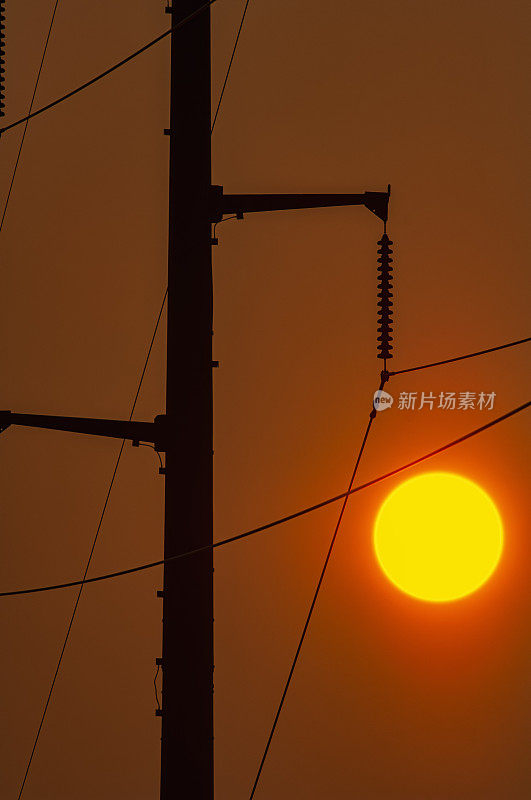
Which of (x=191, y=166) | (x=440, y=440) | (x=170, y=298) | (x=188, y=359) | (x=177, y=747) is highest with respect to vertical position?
(x=440, y=440)

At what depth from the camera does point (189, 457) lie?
3215mm

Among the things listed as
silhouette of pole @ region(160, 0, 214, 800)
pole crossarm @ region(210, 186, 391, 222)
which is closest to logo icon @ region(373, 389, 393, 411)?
pole crossarm @ region(210, 186, 391, 222)

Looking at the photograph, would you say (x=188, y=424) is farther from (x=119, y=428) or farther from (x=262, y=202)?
(x=262, y=202)

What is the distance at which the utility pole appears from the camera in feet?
10.3

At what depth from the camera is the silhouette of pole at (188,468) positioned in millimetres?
3152

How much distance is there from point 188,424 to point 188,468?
16 cm

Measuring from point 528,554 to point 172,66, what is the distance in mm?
4115

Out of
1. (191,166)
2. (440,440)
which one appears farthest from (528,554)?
(191,166)

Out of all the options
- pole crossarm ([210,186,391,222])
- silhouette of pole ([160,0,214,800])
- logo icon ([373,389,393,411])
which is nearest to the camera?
silhouette of pole ([160,0,214,800])

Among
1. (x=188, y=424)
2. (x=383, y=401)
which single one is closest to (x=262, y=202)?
(x=188, y=424)

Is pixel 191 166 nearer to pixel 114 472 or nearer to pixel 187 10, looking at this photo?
pixel 187 10

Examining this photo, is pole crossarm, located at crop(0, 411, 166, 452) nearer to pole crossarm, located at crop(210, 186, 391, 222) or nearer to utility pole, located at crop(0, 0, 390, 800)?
utility pole, located at crop(0, 0, 390, 800)

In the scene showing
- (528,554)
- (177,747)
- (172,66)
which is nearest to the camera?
(177,747)

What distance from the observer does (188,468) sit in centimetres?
321
